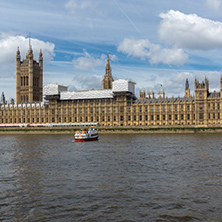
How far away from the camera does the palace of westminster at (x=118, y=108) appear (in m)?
142

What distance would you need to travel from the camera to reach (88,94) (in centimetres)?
16538

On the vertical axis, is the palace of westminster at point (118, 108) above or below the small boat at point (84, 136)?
above

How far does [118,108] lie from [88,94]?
17531 millimetres

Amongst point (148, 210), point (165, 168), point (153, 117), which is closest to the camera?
point (148, 210)

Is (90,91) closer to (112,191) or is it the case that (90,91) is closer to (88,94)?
(88,94)

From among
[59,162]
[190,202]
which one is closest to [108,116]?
[59,162]

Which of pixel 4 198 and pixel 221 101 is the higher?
pixel 221 101

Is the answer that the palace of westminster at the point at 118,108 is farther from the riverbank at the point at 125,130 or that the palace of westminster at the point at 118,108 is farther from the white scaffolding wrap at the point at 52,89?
the riverbank at the point at 125,130

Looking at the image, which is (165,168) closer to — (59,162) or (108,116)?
(59,162)

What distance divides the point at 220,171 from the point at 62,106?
5456 inches

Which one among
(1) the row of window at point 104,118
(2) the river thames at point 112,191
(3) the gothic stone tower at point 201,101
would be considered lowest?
(2) the river thames at point 112,191

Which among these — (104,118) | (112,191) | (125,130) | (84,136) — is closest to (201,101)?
(125,130)

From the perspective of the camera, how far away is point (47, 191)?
2798 centimetres

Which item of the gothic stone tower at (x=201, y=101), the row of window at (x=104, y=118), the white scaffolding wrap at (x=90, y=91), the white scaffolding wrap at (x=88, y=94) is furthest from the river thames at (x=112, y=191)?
the white scaffolding wrap at (x=88, y=94)
